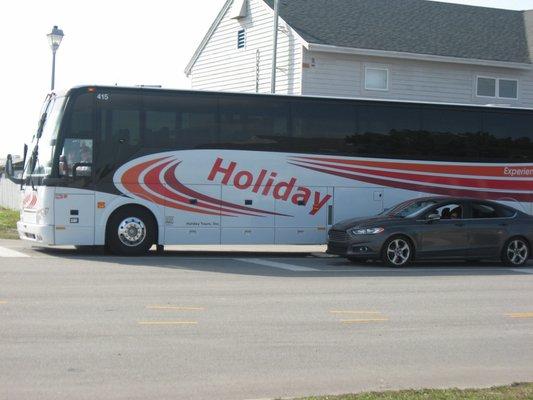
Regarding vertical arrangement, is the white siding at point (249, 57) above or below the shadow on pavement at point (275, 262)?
above

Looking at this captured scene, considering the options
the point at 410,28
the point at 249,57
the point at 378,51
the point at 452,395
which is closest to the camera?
the point at 452,395

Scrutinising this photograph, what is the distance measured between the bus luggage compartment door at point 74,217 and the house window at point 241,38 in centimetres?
1567

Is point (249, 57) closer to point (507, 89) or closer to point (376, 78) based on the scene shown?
point (376, 78)

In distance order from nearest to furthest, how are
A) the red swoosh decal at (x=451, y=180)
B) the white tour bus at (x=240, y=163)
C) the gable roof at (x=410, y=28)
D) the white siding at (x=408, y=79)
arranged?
the white tour bus at (x=240, y=163)
the red swoosh decal at (x=451, y=180)
the white siding at (x=408, y=79)
the gable roof at (x=410, y=28)

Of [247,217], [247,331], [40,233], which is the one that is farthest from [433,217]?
[247,331]

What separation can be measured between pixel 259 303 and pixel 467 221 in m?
7.90

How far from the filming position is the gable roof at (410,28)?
29.0m

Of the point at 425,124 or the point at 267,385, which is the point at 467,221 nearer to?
the point at 425,124

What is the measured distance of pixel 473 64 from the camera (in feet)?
99.3

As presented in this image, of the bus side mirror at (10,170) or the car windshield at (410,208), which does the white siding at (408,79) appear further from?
the bus side mirror at (10,170)

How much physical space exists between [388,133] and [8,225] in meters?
12.0

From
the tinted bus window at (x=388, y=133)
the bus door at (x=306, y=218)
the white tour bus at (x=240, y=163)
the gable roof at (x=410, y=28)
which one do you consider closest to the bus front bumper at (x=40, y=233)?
the white tour bus at (x=240, y=163)

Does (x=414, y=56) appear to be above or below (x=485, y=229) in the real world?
above

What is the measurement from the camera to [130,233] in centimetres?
1827
